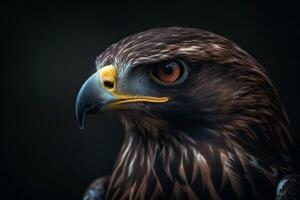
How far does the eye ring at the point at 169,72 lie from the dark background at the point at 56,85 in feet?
3.70

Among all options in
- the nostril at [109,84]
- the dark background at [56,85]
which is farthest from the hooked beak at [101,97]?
the dark background at [56,85]

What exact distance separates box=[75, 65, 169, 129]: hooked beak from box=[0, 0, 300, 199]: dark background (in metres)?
1.18

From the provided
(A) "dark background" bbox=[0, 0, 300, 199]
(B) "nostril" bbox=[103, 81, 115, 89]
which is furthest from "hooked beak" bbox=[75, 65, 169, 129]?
(A) "dark background" bbox=[0, 0, 300, 199]

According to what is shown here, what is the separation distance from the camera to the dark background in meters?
3.42

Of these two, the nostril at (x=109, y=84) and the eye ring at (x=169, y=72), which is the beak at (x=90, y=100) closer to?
the nostril at (x=109, y=84)

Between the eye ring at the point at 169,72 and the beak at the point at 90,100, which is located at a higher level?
the eye ring at the point at 169,72

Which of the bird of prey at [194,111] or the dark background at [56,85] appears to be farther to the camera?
the dark background at [56,85]

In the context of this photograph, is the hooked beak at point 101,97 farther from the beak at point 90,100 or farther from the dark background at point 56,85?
the dark background at point 56,85

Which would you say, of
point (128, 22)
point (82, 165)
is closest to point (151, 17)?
point (128, 22)

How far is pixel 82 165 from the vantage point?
141 inches

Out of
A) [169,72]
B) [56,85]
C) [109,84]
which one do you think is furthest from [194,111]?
[56,85]

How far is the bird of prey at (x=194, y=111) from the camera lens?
2.13 m

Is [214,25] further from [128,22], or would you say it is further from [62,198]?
[62,198]

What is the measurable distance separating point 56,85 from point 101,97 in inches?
58.2
